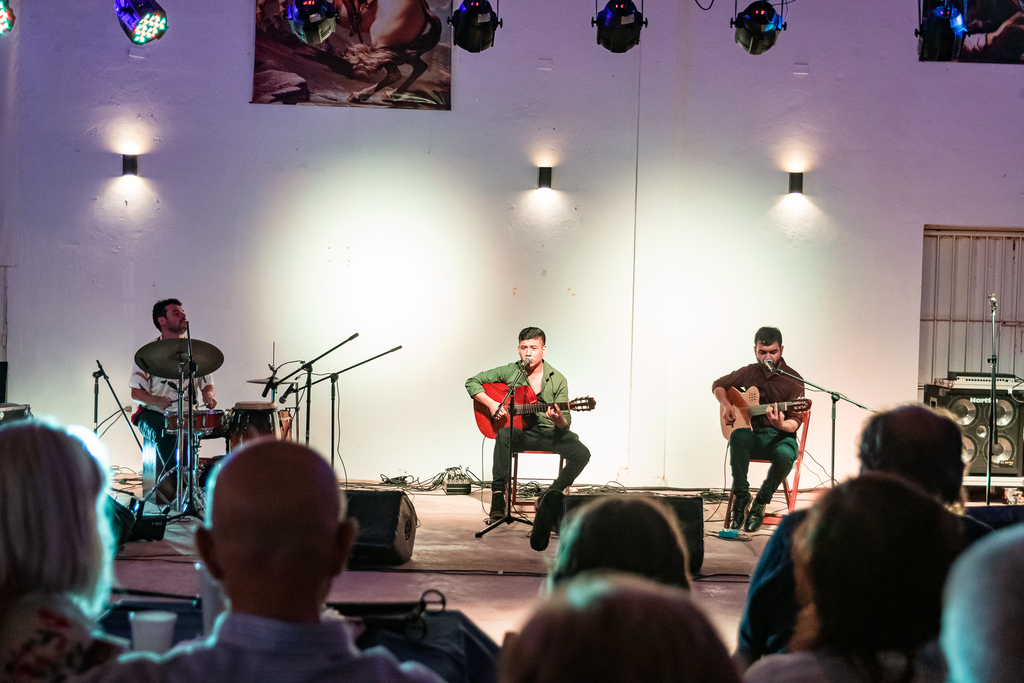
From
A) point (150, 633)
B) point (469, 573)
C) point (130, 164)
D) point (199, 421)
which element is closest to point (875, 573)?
point (150, 633)

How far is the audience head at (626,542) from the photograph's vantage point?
1.78 meters

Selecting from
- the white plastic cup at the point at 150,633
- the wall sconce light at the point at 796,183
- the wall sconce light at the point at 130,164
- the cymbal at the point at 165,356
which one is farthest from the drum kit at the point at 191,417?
the wall sconce light at the point at 796,183

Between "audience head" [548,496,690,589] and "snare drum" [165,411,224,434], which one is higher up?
"audience head" [548,496,690,589]

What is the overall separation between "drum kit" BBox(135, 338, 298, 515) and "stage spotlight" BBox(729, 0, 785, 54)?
4.40 metres

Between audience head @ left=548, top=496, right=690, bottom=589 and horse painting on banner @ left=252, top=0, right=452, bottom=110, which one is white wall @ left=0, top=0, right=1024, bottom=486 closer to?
horse painting on banner @ left=252, top=0, right=452, bottom=110

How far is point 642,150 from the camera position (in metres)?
7.65

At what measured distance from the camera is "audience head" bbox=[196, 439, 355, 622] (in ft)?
4.25

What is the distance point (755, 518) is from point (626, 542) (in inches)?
178

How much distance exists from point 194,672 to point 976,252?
8.08 m

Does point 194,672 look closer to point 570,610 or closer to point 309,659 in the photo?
point 309,659

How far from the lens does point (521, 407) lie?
643 cm

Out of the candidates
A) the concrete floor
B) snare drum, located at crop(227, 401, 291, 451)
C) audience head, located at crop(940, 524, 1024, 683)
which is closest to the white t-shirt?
snare drum, located at crop(227, 401, 291, 451)

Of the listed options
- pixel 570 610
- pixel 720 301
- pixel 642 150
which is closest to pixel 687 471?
pixel 720 301

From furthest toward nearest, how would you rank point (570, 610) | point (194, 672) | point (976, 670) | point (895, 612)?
point (895, 612) → point (194, 672) → point (976, 670) → point (570, 610)
